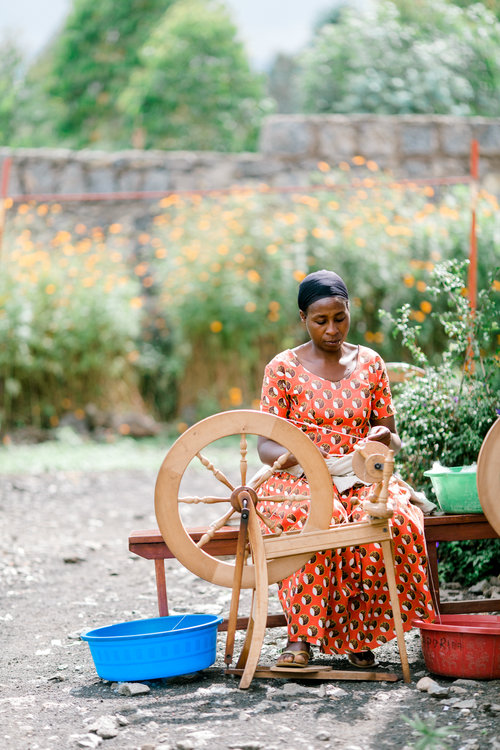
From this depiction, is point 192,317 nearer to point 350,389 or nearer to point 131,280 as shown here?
point 131,280

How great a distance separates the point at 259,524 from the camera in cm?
298

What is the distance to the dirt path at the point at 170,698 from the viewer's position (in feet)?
8.32

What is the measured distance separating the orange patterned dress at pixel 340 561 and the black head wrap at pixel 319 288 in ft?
0.92

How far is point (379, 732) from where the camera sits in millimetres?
2541

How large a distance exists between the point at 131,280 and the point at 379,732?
790cm

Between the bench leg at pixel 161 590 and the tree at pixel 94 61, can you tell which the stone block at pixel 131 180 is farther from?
the tree at pixel 94 61

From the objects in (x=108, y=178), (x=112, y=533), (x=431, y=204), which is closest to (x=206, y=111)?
(x=108, y=178)

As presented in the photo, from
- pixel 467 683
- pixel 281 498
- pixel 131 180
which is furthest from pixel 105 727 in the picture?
pixel 131 180

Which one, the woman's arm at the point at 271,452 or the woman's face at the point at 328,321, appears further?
the woman's face at the point at 328,321

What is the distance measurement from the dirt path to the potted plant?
81 cm

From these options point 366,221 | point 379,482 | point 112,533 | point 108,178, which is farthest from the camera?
point 108,178

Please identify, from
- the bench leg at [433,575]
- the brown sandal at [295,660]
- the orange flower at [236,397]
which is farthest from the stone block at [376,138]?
the brown sandal at [295,660]

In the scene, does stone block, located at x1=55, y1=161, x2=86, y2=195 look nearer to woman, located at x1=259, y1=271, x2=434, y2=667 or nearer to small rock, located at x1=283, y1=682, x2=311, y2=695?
woman, located at x1=259, y1=271, x2=434, y2=667

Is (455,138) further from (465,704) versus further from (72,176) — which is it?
(465,704)
